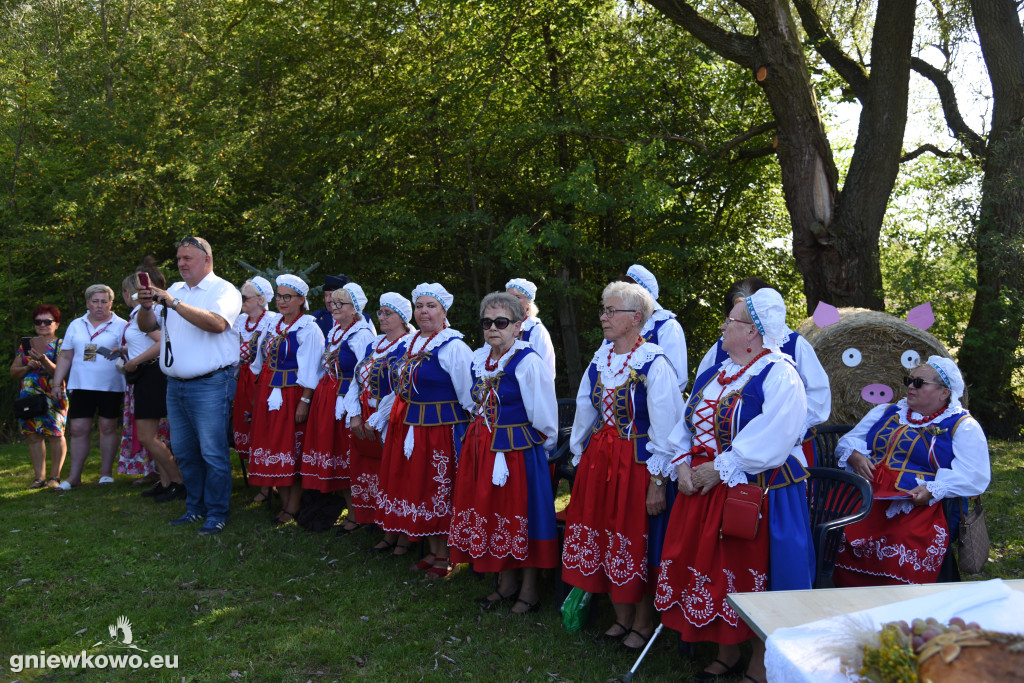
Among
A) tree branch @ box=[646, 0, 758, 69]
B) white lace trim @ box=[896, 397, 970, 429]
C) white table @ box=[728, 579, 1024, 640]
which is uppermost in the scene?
tree branch @ box=[646, 0, 758, 69]

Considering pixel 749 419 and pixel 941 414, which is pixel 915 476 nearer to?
pixel 941 414

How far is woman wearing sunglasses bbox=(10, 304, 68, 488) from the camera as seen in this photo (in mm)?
7375

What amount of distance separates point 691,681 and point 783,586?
68 cm

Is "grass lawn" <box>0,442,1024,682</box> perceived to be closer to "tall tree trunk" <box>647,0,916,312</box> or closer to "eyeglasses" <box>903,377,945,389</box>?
"eyeglasses" <box>903,377,945,389</box>

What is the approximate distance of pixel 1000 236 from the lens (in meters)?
8.83

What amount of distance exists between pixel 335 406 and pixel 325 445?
12.4 inches

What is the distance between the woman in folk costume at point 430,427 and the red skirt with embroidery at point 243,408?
7.94 feet

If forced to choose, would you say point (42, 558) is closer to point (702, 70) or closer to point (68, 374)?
point (68, 374)

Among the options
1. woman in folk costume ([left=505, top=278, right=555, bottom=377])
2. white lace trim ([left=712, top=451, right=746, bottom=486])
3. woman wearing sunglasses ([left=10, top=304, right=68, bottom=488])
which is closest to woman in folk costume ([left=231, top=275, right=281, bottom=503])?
woman wearing sunglasses ([left=10, top=304, right=68, bottom=488])

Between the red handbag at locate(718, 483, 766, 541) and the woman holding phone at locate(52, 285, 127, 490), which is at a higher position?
the woman holding phone at locate(52, 285, 127, 490)

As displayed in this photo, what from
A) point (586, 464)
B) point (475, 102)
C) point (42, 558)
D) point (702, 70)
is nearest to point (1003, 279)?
point (702, 70)

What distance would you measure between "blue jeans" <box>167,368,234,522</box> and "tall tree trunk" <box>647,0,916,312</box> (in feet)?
21.9

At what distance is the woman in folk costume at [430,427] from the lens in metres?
4.99

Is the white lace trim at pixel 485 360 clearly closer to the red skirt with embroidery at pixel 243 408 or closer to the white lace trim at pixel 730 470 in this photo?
the white lace trim at pixel 730 470
